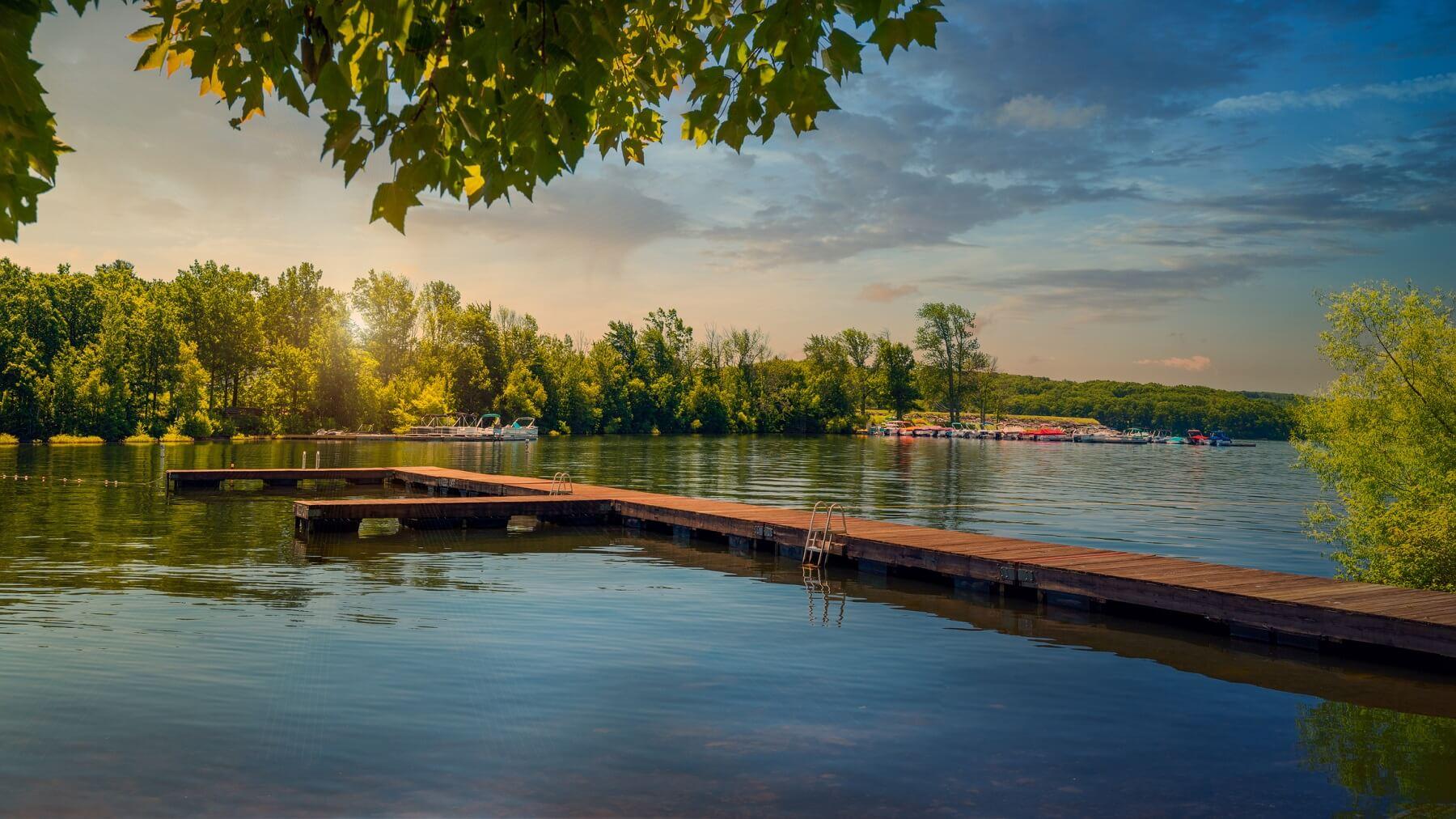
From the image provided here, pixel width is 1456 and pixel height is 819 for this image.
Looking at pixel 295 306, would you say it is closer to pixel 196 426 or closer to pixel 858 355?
pixel 196 426

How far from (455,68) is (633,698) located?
303 inches

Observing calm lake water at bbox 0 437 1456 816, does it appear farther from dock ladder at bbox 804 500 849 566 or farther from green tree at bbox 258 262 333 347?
green tree at bbox 258 262 333 347

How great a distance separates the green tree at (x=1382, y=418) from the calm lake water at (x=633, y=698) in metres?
10.2

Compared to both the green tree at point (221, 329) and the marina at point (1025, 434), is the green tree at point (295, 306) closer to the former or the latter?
the green tree at point (221, 329)

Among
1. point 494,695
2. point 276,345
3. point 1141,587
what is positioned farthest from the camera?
point 276,345

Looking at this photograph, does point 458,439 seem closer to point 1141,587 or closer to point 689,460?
point 689,460

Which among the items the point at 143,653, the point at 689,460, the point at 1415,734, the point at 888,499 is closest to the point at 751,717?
the point at 1415,734

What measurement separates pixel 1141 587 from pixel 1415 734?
17.4 ft

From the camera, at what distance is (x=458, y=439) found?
98.9 meters

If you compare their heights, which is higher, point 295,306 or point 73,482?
point 295,306

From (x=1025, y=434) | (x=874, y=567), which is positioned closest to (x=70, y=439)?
(x=874, y=567)

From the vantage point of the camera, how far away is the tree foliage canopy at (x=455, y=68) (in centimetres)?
470

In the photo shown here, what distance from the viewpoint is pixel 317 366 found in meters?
92.5

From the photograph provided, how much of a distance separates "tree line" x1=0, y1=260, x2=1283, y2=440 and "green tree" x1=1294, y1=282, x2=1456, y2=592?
83.4 meters
